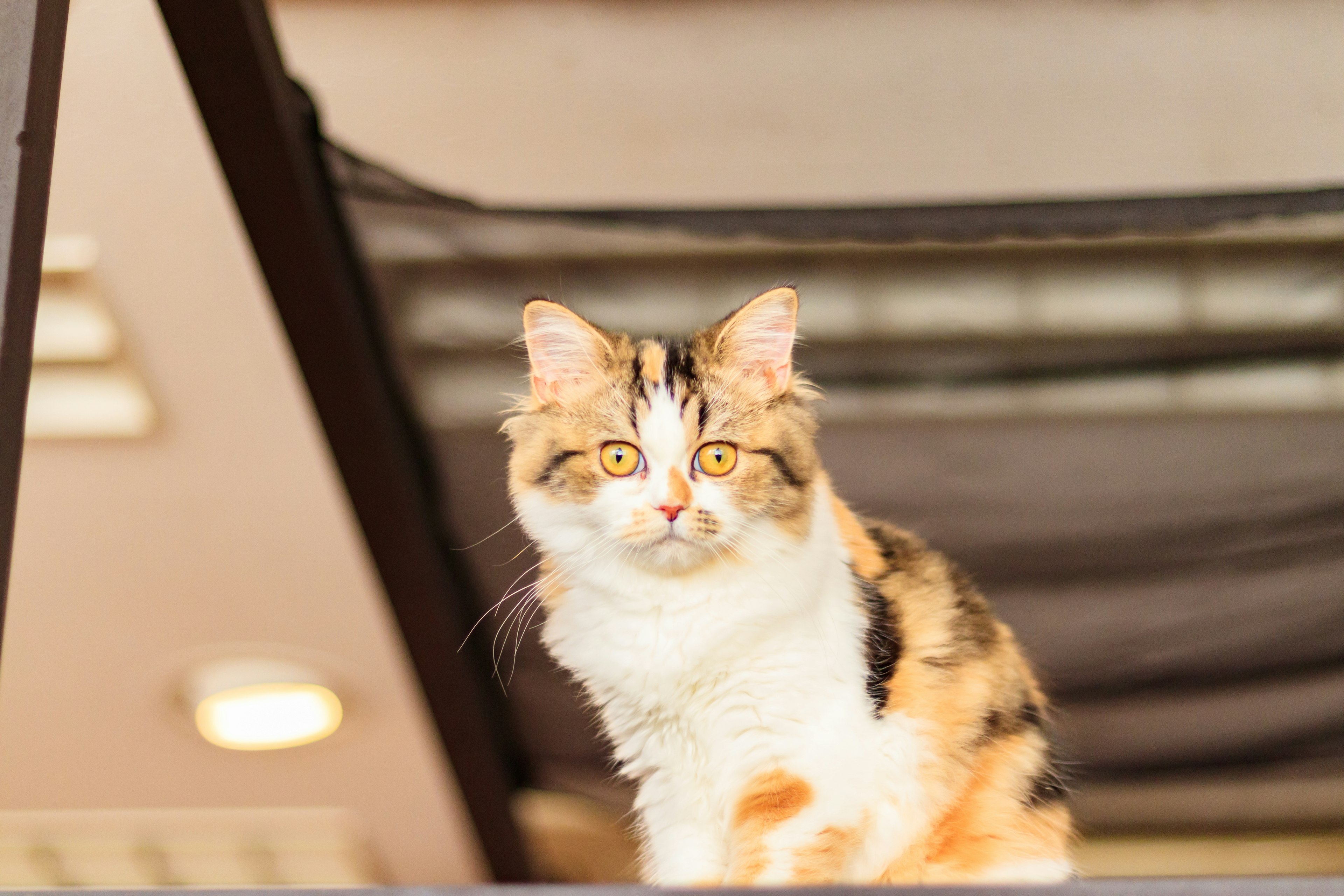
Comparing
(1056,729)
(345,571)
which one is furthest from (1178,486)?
(345,571)

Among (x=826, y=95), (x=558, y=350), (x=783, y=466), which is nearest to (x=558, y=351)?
(x=558, y=350)

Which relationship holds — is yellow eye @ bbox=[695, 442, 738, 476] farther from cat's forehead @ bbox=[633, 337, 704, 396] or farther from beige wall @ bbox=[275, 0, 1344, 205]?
beige wall @ bbox=[275, 0, 1344, 205]

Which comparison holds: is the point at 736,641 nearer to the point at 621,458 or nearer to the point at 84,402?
the point at 621,458

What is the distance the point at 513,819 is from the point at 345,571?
0.68 meters

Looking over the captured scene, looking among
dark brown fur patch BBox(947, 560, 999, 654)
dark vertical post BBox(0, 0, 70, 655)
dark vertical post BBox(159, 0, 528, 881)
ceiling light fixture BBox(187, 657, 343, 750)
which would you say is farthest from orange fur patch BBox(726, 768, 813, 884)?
ceiling light fixture BBox(187, 657, 343, 750)

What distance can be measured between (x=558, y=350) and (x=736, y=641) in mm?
144

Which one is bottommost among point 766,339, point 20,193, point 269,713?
point 269,713

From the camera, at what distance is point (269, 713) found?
60.7 inches

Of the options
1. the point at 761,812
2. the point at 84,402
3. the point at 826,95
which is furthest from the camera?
the point at 84,402

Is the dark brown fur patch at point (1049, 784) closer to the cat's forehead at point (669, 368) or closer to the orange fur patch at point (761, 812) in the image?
the orange fur patch at point (761, 812)

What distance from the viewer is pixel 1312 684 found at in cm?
96

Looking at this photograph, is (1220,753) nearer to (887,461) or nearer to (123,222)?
(887,461)

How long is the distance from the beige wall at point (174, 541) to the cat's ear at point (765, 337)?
685 millimetres

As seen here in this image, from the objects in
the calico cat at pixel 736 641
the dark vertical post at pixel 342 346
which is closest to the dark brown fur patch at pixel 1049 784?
the calico cat at pixel 736 641
